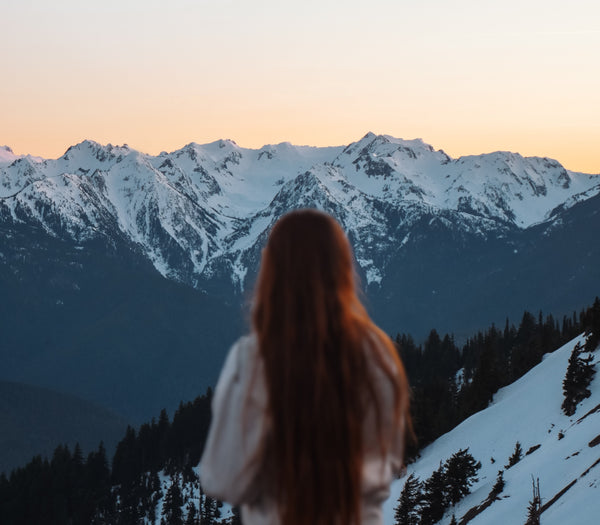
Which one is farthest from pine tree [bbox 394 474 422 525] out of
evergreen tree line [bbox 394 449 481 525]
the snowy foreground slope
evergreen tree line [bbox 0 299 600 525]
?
evergreen tree line [bbox 0 299 600 525]

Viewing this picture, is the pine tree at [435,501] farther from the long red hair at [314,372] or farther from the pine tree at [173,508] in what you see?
the pine tree at [173,508]

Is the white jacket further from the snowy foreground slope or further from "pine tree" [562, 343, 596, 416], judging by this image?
"pine tree" [562, 343, 596, 416]

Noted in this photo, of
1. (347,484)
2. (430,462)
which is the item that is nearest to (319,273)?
(347,484)

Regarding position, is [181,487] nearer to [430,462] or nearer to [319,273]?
[430,462]

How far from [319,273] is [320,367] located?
0.65 meters

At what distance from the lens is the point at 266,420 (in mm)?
5766

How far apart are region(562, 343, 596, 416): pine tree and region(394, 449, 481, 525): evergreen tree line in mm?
7867

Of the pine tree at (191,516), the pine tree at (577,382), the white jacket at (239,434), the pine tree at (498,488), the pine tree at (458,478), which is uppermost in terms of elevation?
the pine tree at (191,516)

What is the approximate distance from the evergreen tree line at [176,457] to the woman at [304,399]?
82.0 metres

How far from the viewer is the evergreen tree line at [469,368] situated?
9225cm


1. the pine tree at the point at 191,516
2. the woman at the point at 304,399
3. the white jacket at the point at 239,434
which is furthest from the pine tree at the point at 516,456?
the pine tree at the point at 191,516

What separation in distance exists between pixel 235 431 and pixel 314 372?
0.64 meters

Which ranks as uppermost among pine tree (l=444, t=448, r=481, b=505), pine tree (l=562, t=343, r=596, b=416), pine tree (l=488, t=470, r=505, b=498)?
pine tree (l=562, t=343, r=596, b=416)

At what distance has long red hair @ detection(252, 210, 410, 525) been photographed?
577 cm
